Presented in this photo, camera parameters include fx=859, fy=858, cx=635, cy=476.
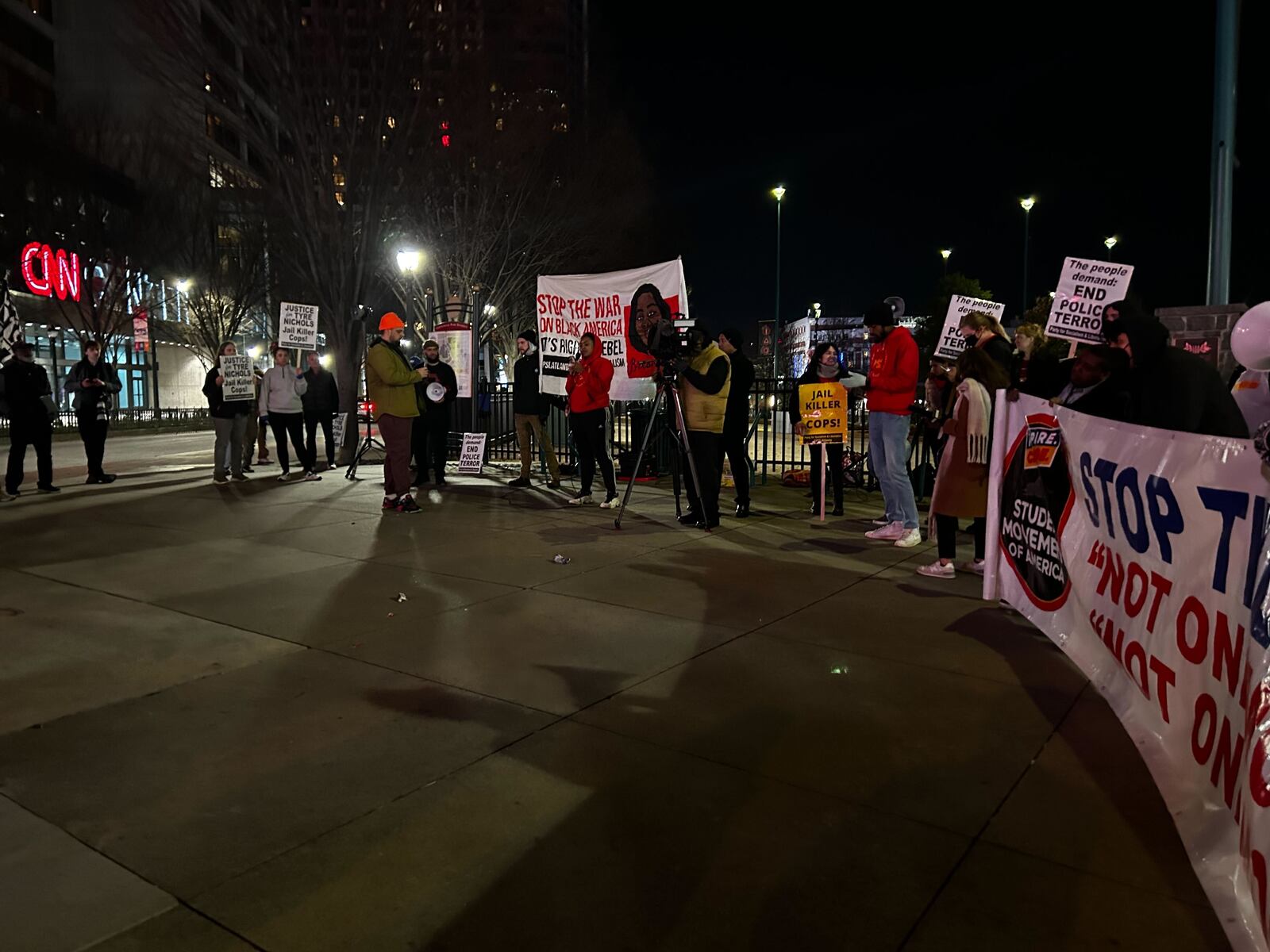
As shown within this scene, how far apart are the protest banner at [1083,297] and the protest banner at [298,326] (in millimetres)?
10513

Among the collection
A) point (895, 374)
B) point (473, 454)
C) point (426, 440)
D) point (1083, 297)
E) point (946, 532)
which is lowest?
point (946, 532)

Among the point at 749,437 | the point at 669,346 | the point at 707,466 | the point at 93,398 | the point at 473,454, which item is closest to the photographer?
the point at 669,346

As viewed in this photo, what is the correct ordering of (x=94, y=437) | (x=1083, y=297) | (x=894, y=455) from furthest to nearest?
(x=94, y=437) → (x=1083, y=297) → (x=894, y=455)

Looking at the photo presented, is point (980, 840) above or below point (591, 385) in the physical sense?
below

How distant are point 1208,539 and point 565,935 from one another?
2.23 m

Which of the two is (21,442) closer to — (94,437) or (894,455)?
(94,437)

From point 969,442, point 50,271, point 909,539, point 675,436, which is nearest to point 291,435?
point 675,436

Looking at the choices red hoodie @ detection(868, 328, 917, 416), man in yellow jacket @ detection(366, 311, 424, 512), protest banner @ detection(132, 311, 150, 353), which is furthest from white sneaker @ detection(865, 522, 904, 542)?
protest banner @ detection(132, 311, 150, 353)

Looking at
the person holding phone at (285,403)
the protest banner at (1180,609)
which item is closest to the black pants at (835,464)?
the protest banner at (1180,609)

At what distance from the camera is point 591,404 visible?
9.48 metres

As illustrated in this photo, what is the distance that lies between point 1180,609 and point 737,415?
22.5 feet

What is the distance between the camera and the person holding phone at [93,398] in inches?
448

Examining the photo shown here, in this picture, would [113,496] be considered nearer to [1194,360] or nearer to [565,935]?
[565,935]

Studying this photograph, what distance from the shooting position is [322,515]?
8.96 meters
